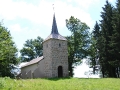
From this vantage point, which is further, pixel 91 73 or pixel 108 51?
pixel 91 73

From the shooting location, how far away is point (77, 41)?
133ft

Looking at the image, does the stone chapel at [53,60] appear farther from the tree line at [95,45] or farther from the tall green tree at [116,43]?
the tall green tree at [116,43]

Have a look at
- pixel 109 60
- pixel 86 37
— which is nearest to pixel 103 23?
pixel 86 37

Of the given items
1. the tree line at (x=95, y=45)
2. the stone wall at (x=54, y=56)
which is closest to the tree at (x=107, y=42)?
the tree line at (x=95, y=45)

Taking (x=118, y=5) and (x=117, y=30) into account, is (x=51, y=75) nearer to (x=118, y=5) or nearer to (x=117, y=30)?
(x=117, y=30)

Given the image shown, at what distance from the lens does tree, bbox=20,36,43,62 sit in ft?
184

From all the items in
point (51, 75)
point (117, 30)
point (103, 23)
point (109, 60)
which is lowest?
point (51, 75)

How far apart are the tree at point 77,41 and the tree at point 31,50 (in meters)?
17.3

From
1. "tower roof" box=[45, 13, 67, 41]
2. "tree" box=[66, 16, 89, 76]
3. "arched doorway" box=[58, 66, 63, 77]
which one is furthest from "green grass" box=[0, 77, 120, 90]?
"tree" box=[66, 16, 89, 76]

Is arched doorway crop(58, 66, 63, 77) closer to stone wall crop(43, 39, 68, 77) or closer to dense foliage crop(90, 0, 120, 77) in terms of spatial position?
stone wall crop(43, 39, 68, 77)

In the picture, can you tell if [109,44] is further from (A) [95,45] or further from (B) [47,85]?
(B) [47,85]

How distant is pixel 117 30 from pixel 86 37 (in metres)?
8.91

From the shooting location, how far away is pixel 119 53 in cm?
3256

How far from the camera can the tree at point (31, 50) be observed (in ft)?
184
